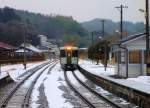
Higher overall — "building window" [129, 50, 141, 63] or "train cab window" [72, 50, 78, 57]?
"train cab window" [72, 50, 78, 57]

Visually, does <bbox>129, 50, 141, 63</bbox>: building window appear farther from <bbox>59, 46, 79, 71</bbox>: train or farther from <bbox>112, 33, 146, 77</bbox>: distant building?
<bbox>59, 46, 79, 71</bbox>: train

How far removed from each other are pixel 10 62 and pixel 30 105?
6319 centimetres

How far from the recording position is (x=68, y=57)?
2389 inches

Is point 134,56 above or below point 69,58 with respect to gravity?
above

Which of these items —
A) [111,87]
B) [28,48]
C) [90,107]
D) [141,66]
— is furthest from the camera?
[28,48]

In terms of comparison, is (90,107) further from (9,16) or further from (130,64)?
(9,16)

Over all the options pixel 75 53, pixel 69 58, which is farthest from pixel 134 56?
pixel 75 53

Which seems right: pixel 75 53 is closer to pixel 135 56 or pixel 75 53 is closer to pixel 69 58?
pixel 69 58

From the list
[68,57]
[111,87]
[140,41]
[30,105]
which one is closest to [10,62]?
[68,57]

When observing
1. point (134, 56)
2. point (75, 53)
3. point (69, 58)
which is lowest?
point (69, 58)

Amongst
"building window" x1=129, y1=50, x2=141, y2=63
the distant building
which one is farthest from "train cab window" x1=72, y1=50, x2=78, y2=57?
"building window" x1=129, y1=50, x2=141, y2=63

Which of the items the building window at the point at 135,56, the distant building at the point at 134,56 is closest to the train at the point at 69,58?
the distant building at the point at 134,56

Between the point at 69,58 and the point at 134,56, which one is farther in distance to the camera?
the point at 69,58

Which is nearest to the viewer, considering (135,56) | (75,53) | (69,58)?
(135,56)
